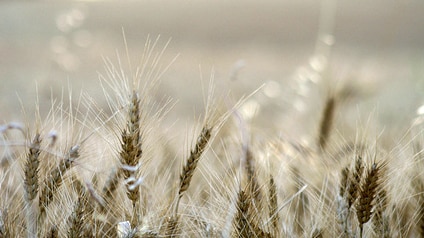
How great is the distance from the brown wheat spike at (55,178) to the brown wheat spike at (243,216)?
8.9 inches

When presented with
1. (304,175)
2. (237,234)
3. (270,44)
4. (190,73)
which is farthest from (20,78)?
(237,234)

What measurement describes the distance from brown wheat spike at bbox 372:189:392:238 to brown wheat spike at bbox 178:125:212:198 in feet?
0.79

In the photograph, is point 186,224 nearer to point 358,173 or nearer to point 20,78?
point 358,173

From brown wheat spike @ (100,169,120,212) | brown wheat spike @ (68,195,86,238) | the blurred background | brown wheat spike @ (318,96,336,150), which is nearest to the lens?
A: brown wheat spike @ (68,195,86,238)

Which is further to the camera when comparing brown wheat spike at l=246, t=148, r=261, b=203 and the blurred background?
the blurred background

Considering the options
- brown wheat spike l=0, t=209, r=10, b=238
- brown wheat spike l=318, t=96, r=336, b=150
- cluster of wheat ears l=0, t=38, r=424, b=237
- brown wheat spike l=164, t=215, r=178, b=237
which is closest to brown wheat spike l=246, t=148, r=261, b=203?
cluster of wheat ears l=0, t=38, r=424, b=237

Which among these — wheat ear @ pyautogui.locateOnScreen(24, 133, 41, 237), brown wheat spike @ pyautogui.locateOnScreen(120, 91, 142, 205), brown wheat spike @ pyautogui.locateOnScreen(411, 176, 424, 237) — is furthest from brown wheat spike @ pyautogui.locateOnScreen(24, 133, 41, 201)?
brown wheat spike @ pyautogui.locateOnScreen(411, 176, 424, 237)

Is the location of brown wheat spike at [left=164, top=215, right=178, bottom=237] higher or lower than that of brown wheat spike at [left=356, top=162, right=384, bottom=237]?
lower

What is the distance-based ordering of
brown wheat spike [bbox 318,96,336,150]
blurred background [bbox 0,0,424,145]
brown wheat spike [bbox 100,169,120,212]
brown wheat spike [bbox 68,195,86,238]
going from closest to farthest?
brown wheat spike [bbox 68,195,86,238] < brown wheat spike [bbox 100,169,120,212] < brown wheat spike [bbox 318,96,336,150] < blurred background [bbox 0,0,424,145]

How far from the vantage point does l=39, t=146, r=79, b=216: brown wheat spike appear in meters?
0.92

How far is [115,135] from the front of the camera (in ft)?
3.11

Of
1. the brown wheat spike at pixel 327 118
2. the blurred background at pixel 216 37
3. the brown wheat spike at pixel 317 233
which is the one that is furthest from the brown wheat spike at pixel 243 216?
the blurred background at pixel 216 37

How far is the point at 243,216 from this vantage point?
882mm

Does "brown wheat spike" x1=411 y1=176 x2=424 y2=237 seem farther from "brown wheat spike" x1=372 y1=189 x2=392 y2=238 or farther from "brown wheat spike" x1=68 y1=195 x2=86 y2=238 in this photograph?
"brown wheat spike" x1=68 y1=195 x2=86 y2=238
